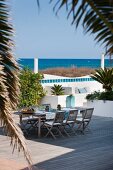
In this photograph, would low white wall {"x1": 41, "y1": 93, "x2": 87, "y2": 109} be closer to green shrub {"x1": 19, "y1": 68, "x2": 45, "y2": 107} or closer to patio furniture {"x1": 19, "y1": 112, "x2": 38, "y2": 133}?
green shrub {"x1": 19, "y1": 68, "x2": 45, "y2": 107}

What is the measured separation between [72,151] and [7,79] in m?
4.53

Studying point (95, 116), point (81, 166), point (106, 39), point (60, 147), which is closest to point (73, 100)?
point (95, 116)

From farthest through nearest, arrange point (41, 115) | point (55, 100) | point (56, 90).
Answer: point (56, 90)
point (55, 100)
point (41, 115)

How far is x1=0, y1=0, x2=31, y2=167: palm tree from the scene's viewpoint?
517 cm

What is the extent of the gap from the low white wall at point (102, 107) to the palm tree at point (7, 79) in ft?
36.7

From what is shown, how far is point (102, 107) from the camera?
16.8 m

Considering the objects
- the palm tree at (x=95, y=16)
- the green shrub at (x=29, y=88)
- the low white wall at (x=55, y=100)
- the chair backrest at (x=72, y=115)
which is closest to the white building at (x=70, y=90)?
the low white wall at (x=55, y=100)

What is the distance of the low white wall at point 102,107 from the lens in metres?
16.5

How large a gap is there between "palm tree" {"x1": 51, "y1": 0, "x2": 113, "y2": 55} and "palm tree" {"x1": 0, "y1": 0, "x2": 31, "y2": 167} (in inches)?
83.8

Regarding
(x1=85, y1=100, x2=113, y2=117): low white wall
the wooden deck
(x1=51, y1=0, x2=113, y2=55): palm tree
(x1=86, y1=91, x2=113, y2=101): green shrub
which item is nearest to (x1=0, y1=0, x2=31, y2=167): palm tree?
(x1=51, y1=0, x2=113, y2=55): palm tree

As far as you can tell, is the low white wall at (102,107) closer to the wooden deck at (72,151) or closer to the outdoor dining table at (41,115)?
the wooden deck at (72,151)

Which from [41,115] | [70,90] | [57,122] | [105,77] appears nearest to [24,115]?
[41,115]

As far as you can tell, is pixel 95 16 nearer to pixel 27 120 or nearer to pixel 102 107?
pixel 27 120

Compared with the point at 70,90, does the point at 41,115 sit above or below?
below
